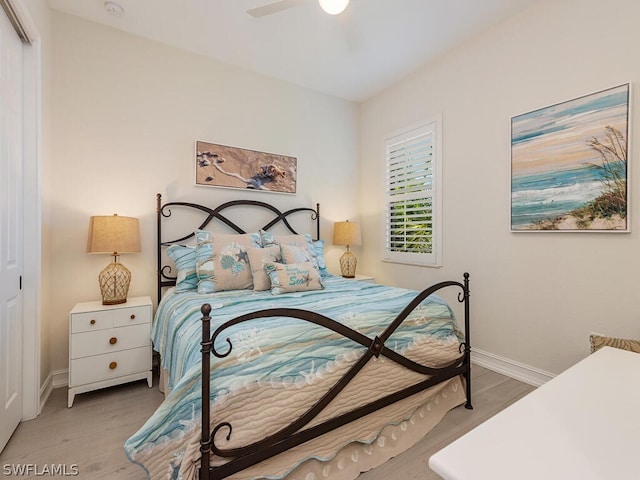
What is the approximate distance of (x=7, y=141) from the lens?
1774 millimetres

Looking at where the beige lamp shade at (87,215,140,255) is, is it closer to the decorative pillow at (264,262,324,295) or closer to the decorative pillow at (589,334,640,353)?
the decorative pillow at (264,262,324,295)

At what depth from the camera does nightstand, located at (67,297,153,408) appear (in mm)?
2197

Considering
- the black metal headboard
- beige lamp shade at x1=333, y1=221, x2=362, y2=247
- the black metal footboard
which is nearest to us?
the black metal footboard

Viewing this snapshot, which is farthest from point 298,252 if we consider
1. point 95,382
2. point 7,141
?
point 7,141

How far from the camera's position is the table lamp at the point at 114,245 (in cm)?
237

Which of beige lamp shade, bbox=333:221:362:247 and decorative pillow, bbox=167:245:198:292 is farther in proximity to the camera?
beige lamp shade, bbox=333:221:362:247

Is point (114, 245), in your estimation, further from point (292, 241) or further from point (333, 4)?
point (333, 4)

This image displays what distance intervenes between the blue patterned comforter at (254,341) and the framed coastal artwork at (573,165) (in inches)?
44.8

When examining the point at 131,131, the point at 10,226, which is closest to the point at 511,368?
the point at 10,226

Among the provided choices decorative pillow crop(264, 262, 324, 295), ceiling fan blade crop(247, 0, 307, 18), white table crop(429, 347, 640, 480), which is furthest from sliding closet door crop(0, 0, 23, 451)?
white table crop(429, 347, 640, 480)

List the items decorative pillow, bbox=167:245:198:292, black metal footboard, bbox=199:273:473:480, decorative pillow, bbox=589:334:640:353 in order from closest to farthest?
black metal footboard, bbox=199:273:473:480 → decorative pillow, bbox=589:334:640:353 → decorative pillow, bbox=167:245:198:292

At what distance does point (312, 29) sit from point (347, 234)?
2.08 metres

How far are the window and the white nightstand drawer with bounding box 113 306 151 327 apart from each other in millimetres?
2600

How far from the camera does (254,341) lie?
4.62 ft
